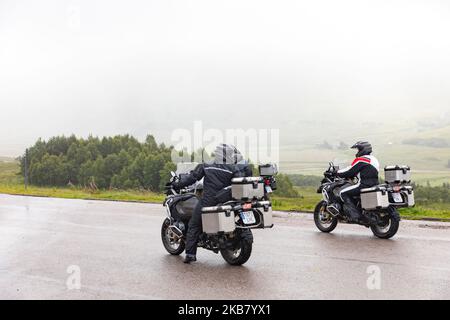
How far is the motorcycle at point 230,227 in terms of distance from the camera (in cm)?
876

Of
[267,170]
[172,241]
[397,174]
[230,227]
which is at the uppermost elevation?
[397,174]

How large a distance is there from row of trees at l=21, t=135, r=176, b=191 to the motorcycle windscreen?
42.2 metres

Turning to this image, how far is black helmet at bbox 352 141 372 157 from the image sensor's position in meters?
12.4

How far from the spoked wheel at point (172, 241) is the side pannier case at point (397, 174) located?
502 cm

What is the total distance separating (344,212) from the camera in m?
12.7

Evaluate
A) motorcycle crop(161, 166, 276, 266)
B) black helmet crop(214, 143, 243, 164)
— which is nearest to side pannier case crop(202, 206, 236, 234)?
motorcycle crop(161, 166, 276, 266)

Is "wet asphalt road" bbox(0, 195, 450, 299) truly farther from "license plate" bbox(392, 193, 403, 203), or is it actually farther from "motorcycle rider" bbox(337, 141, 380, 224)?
"license plate" bbox(392, 193, 403, 203)

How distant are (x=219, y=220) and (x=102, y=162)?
68668mm

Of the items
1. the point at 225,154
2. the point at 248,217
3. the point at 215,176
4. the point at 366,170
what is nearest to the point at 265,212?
the point at 248,217

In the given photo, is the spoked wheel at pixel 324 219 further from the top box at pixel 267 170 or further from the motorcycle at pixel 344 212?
the top box at pixel 267 170

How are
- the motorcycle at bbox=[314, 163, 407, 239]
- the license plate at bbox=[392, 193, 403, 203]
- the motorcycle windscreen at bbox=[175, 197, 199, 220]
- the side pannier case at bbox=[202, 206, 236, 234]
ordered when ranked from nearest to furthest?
the side pannier case at bbox=[202, 206, 236, 234] < the motorcycle windscreen at bbox=[175, 197, 199, 220] < the motorcycle at bbox=[314, 163, 407, 239] < the license plate at bbox=[392, 193, 403, 203]

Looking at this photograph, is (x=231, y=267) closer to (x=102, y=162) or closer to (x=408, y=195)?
(x=408, y=195)

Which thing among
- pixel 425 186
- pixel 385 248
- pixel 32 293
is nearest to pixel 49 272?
pixel 32 293

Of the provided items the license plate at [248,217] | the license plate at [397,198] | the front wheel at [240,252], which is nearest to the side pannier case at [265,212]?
the license plate at [248,217]
